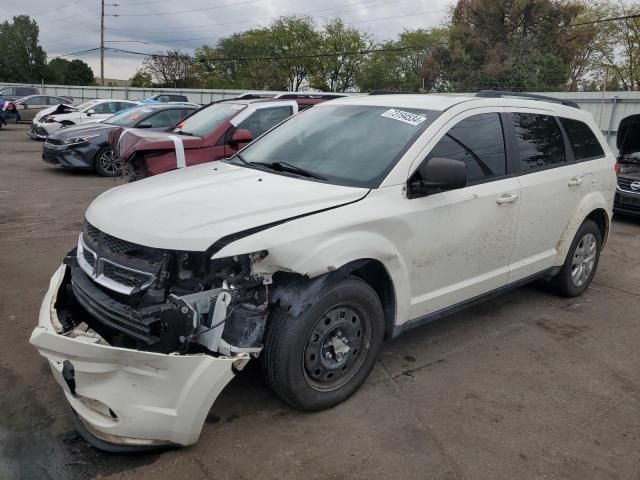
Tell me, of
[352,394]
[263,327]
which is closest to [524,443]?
[352,394]

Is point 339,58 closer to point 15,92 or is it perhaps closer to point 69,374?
point 15,92

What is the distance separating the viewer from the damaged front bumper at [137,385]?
2.44m

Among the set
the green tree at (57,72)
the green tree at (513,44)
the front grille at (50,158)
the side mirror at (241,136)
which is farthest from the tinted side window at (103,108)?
the green tree at (57,72)

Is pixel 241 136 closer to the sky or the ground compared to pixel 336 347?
closer to the sky

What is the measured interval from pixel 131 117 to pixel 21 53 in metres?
82.1

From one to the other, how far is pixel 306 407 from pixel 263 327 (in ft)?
1.92

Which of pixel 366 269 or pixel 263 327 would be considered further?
pixel 366 269

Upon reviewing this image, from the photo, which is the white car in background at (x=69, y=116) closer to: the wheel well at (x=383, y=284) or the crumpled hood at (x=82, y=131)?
the crumpled hood at (x=82, y=131)

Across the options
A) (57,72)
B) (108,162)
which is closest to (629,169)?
(108,162)

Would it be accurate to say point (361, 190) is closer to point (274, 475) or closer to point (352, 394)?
point (352, 394)

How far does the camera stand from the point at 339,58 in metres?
64.9

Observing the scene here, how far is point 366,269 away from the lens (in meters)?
A: 3.27

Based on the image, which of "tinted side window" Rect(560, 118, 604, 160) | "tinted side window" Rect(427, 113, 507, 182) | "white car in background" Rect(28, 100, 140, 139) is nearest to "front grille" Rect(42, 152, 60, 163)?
"white car in background" Rect(28, 100, 140, 139)

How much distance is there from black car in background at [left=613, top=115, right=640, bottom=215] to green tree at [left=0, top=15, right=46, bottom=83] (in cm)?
8272
